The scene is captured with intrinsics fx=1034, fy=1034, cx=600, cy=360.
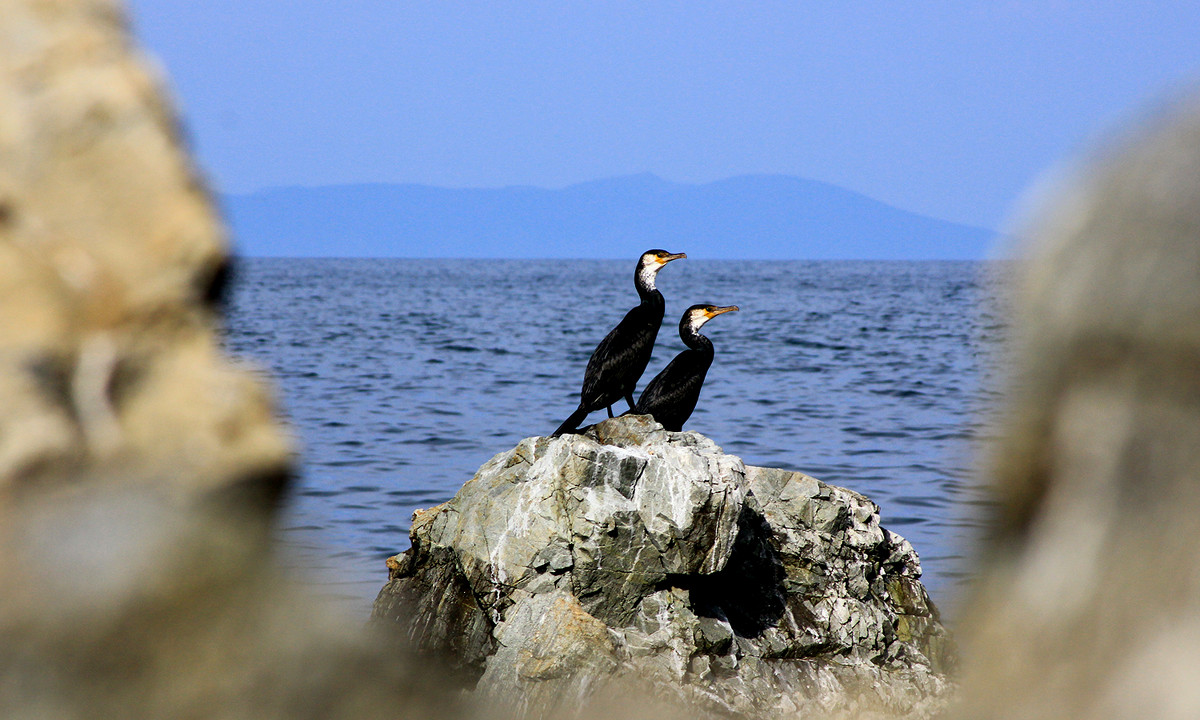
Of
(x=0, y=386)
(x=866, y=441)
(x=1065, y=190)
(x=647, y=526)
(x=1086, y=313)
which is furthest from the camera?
(x=866, y=441)

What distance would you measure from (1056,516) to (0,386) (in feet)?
4.99

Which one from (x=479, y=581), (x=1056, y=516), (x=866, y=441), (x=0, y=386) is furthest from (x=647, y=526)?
(x=866, y=441)

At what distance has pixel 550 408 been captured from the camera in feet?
46.3

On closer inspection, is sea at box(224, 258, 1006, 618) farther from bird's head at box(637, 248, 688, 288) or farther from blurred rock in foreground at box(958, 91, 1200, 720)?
bird's head at box(637, 248, 688, 288)

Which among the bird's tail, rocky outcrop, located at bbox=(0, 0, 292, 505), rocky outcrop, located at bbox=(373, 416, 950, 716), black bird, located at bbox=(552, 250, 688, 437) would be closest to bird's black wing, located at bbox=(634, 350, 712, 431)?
black bird, located at bbox=(552, 250, 688, 437)

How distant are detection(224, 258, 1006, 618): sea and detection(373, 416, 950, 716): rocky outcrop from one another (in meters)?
0.69

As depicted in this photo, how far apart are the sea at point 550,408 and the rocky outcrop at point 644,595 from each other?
2.26ft

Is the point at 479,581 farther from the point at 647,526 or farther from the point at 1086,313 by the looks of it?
the point at 1086,313

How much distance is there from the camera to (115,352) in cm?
153

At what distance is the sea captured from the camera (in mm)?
6832

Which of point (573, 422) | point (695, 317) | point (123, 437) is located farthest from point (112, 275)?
point (695, 317)

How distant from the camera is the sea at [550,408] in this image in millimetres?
6832

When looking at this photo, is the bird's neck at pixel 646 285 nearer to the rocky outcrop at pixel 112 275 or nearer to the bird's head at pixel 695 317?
the bird's head at pixel 695 317

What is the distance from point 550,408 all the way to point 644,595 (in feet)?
30.8
